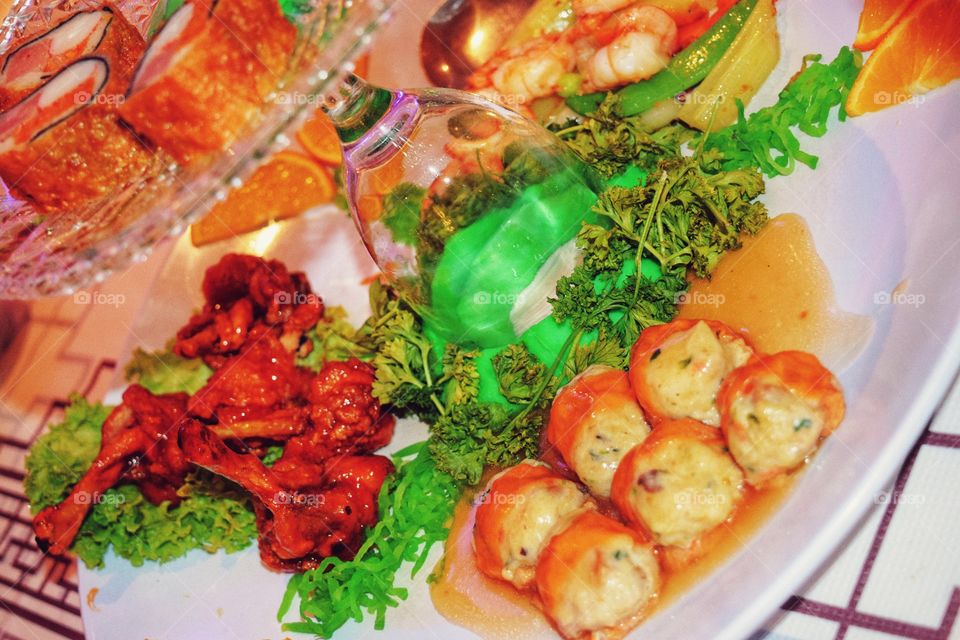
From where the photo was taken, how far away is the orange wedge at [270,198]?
5.24m

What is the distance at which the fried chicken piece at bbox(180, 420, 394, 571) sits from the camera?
11.8 ft

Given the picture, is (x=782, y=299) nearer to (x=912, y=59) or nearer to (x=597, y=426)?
(x=597, y=426)

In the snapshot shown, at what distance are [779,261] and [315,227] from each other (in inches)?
113

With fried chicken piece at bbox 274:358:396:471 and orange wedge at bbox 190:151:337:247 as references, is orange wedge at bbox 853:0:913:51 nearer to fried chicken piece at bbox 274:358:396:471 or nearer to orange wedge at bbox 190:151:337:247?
fried chicken piece at bbox 274:358:396:471

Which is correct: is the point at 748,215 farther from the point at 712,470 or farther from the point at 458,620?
the point at 458,620

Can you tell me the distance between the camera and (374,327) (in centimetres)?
422

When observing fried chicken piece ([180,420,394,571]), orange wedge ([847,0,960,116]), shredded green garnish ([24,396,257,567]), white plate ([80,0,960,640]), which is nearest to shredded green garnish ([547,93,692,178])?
white plate ([80,0,960,640])

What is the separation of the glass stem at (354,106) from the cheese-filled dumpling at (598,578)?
1.85 meters

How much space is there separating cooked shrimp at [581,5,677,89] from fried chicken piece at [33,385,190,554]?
114 inches

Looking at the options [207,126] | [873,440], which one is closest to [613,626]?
[873,440]

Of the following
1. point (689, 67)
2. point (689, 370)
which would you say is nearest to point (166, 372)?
point (689, 370)

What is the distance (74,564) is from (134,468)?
1.02 metres

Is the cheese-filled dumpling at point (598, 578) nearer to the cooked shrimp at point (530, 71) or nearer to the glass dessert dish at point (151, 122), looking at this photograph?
the glass dessert dish at point (151, 122)

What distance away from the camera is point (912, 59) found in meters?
3.27
